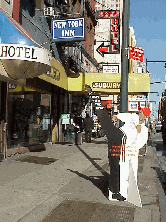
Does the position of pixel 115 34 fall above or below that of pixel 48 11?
above

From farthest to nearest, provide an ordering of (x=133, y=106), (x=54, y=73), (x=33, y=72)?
(x=133, y=106)
(x=54, y=73)
(x=33, y=72)

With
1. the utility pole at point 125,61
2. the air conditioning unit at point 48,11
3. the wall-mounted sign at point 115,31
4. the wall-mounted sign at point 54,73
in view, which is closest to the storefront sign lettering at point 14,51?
the utility pole at point 125,61

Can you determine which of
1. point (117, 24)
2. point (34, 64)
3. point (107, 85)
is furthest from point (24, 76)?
point (117, 24)

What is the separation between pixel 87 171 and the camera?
402 inches

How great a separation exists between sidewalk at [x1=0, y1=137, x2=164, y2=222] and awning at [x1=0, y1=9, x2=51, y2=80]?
3.24 metres

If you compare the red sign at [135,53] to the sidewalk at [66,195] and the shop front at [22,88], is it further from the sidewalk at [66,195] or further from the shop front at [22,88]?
the sidewalk at [66,195]

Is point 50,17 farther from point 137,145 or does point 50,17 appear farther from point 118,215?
point 118,215

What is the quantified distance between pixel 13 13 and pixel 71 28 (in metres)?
3.78

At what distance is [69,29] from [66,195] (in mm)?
9779

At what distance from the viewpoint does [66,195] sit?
23.1ft

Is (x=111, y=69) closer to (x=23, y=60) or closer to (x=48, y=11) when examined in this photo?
(x=48, y=11)

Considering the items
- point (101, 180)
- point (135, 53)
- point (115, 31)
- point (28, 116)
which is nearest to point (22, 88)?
point (28, 116)

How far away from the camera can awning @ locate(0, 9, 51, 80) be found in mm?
9258

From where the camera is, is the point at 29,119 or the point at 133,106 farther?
the point at 133,106
